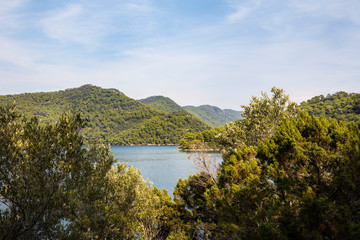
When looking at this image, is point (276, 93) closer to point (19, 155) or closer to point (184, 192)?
point (184, 192)

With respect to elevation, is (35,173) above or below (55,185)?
above

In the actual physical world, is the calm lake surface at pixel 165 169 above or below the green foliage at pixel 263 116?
below

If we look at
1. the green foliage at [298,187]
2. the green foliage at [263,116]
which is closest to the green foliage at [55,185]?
the green foliage at [298,187]

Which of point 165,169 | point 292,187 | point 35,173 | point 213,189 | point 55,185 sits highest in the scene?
point 35,173

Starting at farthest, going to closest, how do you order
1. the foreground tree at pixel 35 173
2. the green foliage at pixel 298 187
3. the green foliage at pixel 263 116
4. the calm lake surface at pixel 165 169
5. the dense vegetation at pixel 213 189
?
the calm lake surface at pixel 165 169 < the green foliage at pixel 263 116 < the foreground tree at pixel 35 173 < the dense vegetation at pixel 213 189 < the green foliage at pixel 298 187

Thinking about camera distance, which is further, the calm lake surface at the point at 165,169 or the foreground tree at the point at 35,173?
the calm lake surface at the point at 165,169

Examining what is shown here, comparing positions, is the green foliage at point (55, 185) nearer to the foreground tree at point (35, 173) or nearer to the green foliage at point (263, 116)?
the foreground tree at point (35, 173)

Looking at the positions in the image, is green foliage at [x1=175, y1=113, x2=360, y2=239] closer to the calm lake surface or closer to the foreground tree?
the calm lake surface

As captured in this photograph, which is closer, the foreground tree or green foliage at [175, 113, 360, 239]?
green foliage at [175, 113, 360, 239]

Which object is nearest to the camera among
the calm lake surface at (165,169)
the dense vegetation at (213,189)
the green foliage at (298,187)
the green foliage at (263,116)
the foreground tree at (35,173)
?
the green foliage at (298,187)

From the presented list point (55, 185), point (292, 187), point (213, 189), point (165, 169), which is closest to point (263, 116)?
point (213, 189)

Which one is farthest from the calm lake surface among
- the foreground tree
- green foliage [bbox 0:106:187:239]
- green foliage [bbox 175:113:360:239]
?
the foreground tree

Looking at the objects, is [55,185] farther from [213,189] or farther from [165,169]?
[165,169]

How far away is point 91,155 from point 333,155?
601 inches
